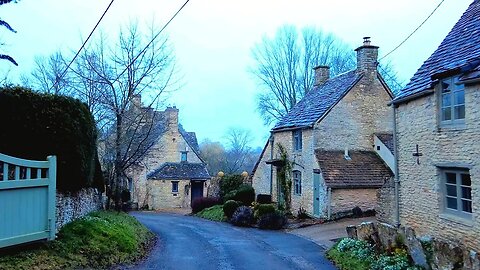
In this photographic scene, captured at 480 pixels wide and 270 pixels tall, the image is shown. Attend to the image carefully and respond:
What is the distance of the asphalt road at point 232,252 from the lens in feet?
37.8

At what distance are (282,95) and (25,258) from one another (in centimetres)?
4073

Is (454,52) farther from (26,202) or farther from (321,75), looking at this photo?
(321,75)

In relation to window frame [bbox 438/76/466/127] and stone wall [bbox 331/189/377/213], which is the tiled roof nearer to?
stone wall [bbox 331/189/377/213]

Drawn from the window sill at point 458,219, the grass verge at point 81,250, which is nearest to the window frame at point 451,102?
the window sill at point 458,219

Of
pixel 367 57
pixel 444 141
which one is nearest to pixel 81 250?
pixel 444 141

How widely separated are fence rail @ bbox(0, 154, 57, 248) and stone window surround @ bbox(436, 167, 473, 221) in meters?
10.1

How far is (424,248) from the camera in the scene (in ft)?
34.4

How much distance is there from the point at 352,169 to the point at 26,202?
58.3ft

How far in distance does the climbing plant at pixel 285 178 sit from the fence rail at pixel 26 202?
61.4ft

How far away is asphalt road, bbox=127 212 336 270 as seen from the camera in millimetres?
11531

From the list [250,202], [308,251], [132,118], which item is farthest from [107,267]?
[250,202]

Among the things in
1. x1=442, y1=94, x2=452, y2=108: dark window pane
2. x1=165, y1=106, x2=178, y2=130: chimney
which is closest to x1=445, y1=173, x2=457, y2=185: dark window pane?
x1=442, y1=94, x2=452, y2=108: dark window pane

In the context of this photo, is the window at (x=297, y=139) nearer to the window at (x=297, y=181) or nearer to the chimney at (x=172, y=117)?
the window at (x=297, y=181)

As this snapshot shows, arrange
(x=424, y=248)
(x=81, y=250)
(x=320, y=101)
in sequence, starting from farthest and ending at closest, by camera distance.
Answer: (x=320, y=101), (x=424, y=248), (x=81, y=250)
